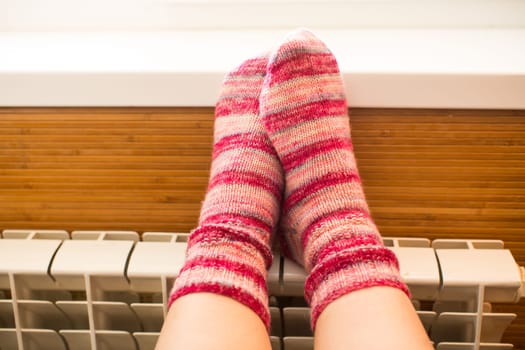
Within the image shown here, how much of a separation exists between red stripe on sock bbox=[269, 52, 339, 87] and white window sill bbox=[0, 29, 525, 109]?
0.02 metres

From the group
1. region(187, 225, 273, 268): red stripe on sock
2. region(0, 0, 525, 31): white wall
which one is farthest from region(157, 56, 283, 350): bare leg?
region(0, 0, 525, 31): white wall

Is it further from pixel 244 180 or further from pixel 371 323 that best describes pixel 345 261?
pixel 244 180

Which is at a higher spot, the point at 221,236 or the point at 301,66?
the point at 301,66

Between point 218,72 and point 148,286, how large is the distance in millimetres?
255

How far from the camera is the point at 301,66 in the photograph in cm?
69

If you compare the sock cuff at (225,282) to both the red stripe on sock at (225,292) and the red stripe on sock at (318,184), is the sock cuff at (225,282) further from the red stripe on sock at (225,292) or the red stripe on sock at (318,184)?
the red stripe on sock at (318,184)

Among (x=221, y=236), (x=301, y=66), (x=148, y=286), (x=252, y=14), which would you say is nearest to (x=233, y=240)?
(x=221, y=236)

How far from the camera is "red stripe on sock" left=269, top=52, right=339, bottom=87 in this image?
2.19 feet

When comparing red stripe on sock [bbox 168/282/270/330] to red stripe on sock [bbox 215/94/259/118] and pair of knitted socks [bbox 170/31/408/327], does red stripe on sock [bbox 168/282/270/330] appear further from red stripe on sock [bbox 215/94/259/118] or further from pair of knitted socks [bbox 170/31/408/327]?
red stripe on sock [bbox 215/94/259/118]

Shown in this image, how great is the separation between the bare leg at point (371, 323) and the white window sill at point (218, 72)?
22 cm

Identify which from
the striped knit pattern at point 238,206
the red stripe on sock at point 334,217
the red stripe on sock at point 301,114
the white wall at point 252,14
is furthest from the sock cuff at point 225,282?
the white wall at point 252,14

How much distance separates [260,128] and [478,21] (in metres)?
0.33

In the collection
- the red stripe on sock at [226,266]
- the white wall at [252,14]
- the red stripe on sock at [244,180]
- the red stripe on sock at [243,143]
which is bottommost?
the red stripe on sock at [226,266]

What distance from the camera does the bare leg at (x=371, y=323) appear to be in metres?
0.47
